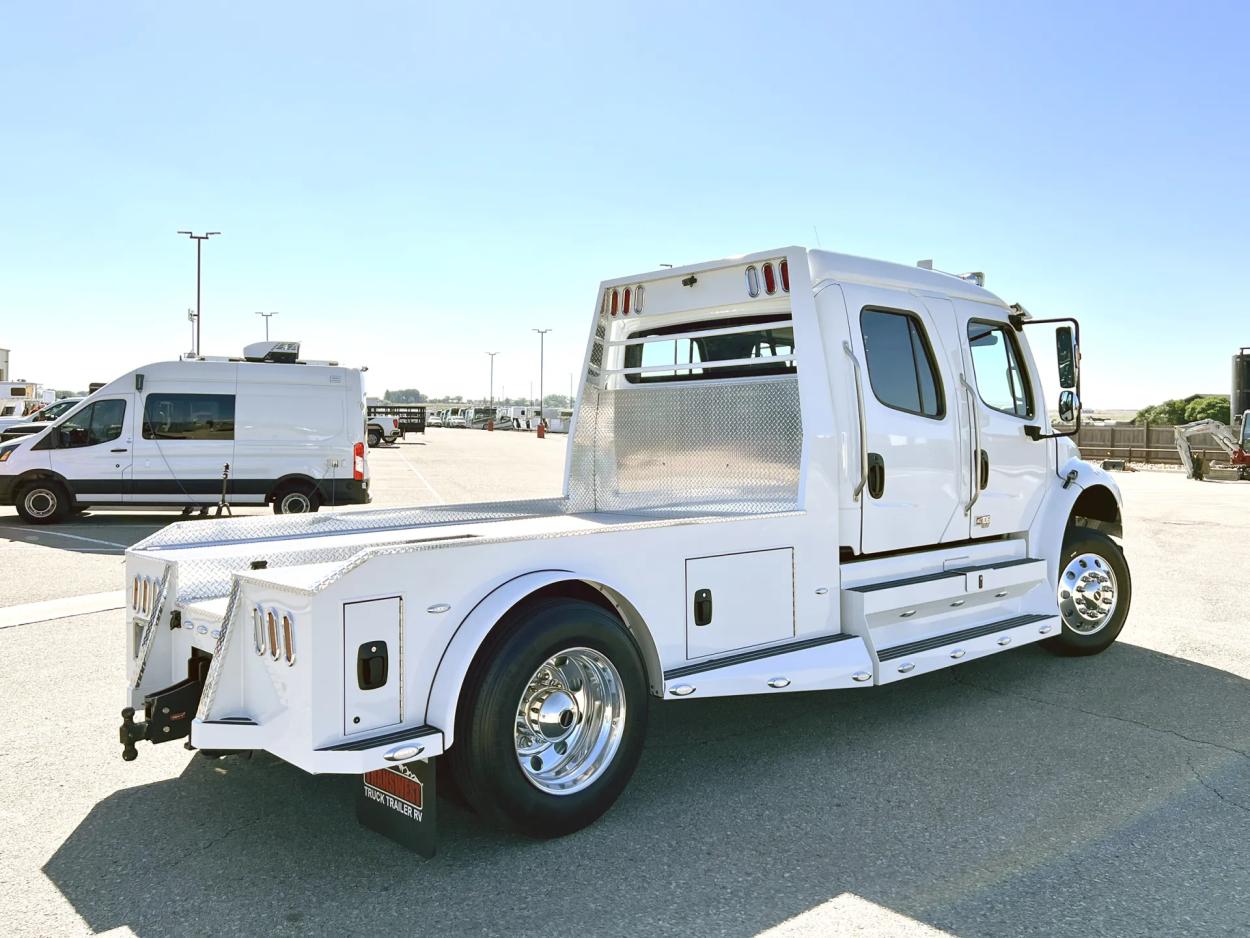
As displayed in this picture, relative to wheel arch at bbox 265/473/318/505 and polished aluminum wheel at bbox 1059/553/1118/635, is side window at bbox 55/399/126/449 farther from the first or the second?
polished aluminum wheel at bbox 1059/553/1118/635

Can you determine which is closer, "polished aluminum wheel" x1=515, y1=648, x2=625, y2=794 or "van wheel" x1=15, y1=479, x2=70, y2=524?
"polished aluminum wheel" x1=515, y1=648, x2=625, y2=794

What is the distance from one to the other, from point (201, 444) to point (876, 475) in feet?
38.8

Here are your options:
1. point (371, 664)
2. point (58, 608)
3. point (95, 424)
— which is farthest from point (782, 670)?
point (95, 424)

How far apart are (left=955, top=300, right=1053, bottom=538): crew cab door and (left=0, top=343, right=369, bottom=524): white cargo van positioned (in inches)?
413

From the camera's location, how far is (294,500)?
49.0 feet

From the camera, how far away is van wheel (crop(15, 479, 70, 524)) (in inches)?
559

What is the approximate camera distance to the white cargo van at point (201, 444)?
14.2 meters

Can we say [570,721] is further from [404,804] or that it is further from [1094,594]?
[1094,594]

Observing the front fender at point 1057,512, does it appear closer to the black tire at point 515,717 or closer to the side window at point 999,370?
the side window at point 999,370

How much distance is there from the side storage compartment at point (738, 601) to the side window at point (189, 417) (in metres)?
11.8

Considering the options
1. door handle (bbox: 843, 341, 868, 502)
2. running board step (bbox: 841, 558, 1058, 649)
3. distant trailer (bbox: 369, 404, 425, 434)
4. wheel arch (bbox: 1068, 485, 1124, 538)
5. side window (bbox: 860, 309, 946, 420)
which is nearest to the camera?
running board step (bbox: 841, 558, 1058, 649)

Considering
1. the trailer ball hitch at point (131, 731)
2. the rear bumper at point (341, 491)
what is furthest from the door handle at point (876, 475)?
the rear bumper at point (341, 491)

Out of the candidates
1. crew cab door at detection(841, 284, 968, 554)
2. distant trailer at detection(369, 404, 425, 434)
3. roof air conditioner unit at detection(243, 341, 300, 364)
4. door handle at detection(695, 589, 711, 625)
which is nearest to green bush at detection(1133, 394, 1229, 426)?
distant trailer at detection(369, 404, 425, 434)

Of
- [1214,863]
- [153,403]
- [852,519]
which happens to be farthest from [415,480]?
[1214,863]
